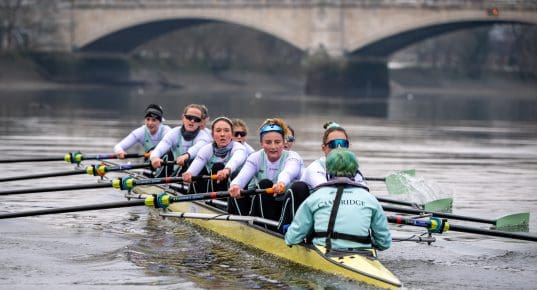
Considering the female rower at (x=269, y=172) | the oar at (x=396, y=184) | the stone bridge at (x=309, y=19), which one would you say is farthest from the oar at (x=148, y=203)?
the stone bridge at (x=309, y=19)

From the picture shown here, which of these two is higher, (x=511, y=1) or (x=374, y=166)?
(x=511, y=1)

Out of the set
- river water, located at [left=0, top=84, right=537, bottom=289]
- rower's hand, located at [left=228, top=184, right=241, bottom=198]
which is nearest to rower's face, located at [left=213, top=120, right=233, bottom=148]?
river water, located at [left=0, top=84, right=537, bottom=289]

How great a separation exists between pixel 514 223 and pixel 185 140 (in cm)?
557

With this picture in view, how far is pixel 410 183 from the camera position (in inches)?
626

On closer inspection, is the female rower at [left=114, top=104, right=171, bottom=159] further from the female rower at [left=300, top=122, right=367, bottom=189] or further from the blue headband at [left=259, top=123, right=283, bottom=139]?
the female rower at [left=300, top=122, right=367, bottom=189]

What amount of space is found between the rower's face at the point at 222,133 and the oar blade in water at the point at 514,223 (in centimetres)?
366

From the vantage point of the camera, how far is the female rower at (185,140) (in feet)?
52.2

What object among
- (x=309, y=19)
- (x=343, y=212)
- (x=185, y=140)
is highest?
(x=309, y=19)

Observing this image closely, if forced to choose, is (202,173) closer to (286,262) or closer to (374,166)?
(286,262)

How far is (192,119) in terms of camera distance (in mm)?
16359

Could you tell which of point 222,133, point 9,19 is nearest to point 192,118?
point 222,133

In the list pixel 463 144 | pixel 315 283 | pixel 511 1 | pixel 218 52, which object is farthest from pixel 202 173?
pixel 218 52

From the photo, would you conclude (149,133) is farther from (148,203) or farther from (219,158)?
(148,203)

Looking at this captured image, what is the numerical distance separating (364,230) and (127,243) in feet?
13.1
